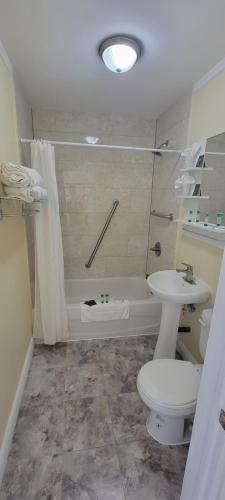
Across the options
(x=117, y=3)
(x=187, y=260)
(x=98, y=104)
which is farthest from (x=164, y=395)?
(x=98, y=104)

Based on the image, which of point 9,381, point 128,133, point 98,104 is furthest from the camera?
point 128,133

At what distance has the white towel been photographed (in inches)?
89.5

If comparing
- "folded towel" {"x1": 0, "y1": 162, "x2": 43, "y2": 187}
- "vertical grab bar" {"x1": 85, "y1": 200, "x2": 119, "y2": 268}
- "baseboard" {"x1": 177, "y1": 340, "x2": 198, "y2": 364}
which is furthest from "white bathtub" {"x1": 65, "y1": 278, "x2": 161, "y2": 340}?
"folded towel" {"x1": 0, "y1": 162, "x2": 43, "y2": 187}

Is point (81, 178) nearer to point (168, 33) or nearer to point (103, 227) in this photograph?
point (103, 227)

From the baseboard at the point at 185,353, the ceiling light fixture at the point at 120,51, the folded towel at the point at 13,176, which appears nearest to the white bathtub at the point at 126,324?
the baseboard at the point at 185,353

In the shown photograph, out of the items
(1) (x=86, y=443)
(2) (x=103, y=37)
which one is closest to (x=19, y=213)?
(2) (x=103, y=37)

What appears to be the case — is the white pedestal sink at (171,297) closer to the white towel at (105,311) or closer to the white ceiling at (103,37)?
the white towel at (105,311)

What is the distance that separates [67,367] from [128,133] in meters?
2.60

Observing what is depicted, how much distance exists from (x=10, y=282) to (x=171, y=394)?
3.91ft

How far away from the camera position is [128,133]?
2.71m

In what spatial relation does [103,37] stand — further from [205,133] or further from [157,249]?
[157,249]

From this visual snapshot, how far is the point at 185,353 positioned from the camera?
2.12m

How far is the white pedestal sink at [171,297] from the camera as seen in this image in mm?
1624

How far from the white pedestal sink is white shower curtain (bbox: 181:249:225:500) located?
88 cm
